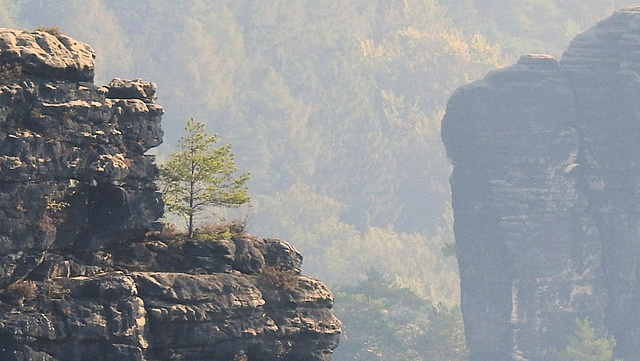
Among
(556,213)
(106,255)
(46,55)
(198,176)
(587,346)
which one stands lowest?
(106,255)

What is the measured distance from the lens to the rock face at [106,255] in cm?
3878

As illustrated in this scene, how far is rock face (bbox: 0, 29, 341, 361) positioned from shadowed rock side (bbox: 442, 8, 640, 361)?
73.3m

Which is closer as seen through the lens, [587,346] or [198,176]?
[198,176]

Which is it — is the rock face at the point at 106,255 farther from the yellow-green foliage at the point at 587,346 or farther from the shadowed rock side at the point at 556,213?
the shadowed rock side at the point at 556,213

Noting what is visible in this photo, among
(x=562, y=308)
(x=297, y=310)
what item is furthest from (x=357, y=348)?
(x=297, y=310)

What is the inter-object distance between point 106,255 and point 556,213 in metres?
77.9

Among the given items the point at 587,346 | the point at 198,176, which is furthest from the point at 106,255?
the point at 587,346

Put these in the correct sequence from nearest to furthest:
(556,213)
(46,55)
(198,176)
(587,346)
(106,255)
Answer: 1. (46,55)
2. (106,255)
3. (198,176)
4. (587,346)
5. (556,213)

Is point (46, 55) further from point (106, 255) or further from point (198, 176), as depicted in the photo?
point (198, 176)

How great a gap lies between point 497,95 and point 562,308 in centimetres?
1520

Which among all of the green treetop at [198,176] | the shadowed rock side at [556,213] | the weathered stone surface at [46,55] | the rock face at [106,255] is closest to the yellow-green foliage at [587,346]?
the shadowed rock side at [556,213]

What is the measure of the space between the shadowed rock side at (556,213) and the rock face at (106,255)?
73294mm

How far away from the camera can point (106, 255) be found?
41.9 metres

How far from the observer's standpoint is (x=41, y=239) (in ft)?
129
